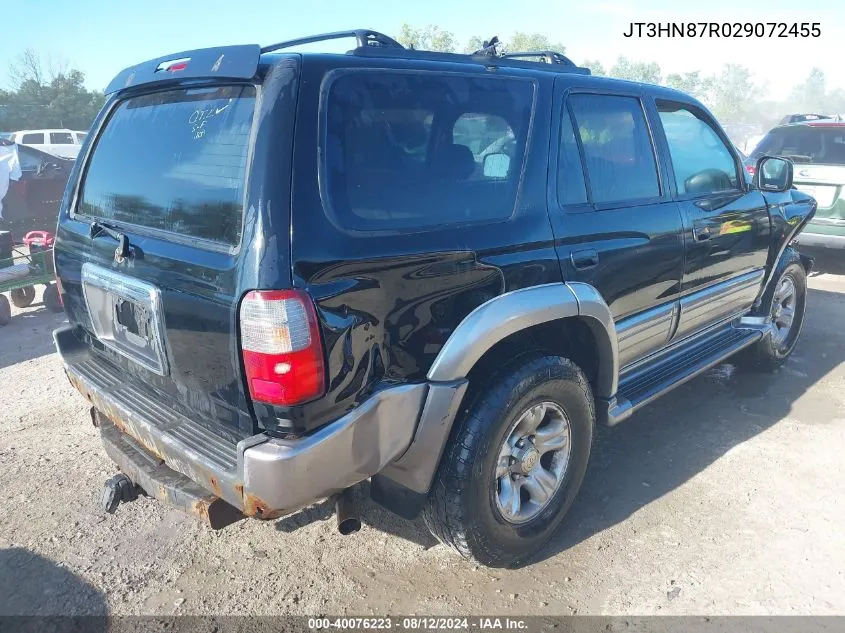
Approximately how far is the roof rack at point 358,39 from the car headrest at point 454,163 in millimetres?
445

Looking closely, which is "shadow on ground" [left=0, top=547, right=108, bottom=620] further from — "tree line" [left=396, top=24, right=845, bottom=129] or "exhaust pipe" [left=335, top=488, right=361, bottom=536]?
"tree line" [left=396, top=24, right=845, bottom=129]

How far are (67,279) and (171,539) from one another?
125 cm

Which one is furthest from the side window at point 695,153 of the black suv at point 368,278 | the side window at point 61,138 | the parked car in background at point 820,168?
the side window at point 61,138

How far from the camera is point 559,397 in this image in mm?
2639

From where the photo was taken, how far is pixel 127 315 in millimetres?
2355

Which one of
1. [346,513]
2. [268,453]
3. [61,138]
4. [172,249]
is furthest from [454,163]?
[61,138]

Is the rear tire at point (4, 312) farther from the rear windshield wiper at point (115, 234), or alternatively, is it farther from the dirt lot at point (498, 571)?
the rear windshield wiper at point (115, 234)

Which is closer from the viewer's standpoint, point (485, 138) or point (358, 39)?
point (358, 39)

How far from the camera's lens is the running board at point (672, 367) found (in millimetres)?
3084

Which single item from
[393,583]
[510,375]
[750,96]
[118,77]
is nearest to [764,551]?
[510,375]

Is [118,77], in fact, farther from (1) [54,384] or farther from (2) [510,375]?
(1) [54,384]

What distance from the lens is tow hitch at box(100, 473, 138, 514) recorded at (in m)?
2.43

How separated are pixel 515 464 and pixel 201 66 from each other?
1.92 m

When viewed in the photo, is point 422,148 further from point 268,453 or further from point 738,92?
point 738,92
